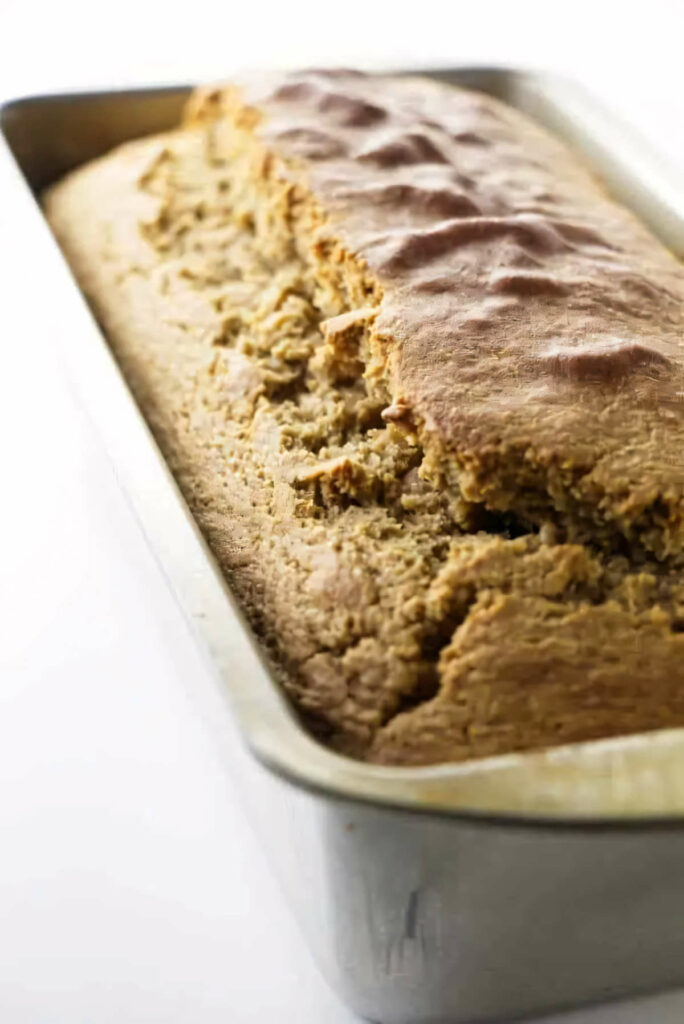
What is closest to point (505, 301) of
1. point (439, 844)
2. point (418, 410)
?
point (418, 410)

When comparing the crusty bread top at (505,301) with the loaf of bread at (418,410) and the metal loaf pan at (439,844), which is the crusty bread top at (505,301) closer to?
the loaf of bread at (418,410)

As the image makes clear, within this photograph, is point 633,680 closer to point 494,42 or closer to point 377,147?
point 377,147

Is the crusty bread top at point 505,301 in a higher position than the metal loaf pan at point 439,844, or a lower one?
higher

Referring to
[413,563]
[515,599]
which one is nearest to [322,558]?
[413,563]

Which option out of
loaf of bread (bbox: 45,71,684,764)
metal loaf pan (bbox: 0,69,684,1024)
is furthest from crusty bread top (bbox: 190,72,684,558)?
metal loaf pan (bbox: 0,69,684,1024)

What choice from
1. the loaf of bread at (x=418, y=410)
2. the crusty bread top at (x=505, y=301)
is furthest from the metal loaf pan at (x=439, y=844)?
the crusty bread top at (x=505, y=301)

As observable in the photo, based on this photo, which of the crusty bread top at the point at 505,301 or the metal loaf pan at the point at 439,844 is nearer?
the metal loaf pan at the point at 439,844
